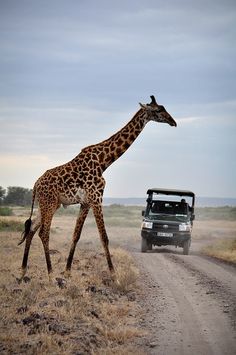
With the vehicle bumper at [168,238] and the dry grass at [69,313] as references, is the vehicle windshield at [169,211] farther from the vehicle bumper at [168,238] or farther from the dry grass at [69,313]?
the dry grass at [69,313]

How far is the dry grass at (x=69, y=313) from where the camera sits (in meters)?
7.70

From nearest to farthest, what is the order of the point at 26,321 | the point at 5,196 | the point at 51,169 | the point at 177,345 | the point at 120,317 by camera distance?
the point at 177,345 → the point at 26,321 → the point at 120,317 → the point at 51,169 → the point at 5,196

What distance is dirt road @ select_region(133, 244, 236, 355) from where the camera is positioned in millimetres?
7898

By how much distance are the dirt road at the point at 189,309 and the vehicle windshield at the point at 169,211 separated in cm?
523

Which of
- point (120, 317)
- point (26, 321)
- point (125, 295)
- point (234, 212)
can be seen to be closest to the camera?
point (26, 321)

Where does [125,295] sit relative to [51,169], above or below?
below

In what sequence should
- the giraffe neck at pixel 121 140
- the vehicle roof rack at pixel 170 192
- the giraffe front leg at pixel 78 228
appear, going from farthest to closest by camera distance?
the vehicle roof rack at pixel 170 192, the giraffe neck at pixel 121 140, the giraffe front leg at pixel 78 228

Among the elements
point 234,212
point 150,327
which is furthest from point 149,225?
point 234,212

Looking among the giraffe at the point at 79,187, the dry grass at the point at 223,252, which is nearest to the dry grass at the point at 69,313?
the giraffe at the point at 79,187

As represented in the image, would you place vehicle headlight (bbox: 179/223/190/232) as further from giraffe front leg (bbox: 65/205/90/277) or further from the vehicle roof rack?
giraffe front leg (bbox: 65/205/90/277)

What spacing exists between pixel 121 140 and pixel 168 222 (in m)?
9.08

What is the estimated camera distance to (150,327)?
901 cm

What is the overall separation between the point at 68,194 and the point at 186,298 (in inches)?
133

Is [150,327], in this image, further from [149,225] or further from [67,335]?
[149,225]
